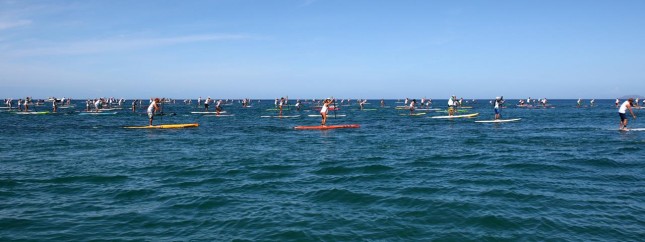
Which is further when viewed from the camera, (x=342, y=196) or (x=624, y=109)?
(x=624, y=109)

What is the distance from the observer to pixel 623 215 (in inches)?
387

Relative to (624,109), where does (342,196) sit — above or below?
below

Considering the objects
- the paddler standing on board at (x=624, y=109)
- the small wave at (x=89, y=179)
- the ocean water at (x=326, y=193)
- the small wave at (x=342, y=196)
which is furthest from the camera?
the paddler standing on board at (x=624, y=109)

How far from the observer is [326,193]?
12.3m

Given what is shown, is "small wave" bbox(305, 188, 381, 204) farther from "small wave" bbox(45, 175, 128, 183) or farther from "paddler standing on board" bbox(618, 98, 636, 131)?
"paddler standing on board" bbox(618, 98, 636, 131)

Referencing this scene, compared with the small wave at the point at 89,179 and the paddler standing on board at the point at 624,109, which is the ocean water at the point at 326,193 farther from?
the paddler standing on board at the point at 624,109

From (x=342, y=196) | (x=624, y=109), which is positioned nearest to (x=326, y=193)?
(x=342, y=196)

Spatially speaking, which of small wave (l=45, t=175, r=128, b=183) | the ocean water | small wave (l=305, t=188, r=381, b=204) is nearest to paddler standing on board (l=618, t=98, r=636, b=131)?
the ocean water

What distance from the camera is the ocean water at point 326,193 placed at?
895 centimetres

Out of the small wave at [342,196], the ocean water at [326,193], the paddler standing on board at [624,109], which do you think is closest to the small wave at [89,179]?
Answer: the ocean water at [326,193]

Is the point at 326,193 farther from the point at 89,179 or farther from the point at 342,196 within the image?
the point at 89,179

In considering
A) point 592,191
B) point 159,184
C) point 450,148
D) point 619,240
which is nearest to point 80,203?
point 159,184

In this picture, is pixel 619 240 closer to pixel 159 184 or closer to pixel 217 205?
pixel 217 205

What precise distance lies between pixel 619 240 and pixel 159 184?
11.8 m
